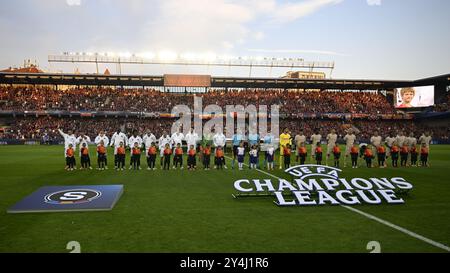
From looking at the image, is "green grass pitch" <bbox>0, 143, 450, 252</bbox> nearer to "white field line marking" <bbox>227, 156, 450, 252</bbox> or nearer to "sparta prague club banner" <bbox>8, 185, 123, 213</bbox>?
"white field line marking" <bbox>227, 156, 450, 252</bbox>

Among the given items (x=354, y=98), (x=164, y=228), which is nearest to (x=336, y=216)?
(x=164, y=228)

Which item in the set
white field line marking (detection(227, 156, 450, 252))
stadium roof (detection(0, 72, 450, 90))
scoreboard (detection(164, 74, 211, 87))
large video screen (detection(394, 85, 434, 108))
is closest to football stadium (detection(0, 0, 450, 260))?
white field line marking (detection(227, 156, 450, 252))

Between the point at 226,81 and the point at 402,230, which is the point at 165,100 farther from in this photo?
the point at 402,230

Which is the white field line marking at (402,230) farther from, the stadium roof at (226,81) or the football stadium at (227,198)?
the stadium roof at (226,81)

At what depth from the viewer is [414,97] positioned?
55625 mm

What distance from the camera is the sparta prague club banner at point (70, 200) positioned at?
29.5 feet

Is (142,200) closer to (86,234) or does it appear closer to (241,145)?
(86,234)

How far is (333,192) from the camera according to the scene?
11117 millimetres

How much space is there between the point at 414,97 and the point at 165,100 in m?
39.2

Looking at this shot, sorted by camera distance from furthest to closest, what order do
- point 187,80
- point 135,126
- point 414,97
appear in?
point 414,97, point 187,80, point 135,126

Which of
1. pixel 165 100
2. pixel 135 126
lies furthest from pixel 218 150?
pixel 165 100

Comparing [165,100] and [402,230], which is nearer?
[402,230]
